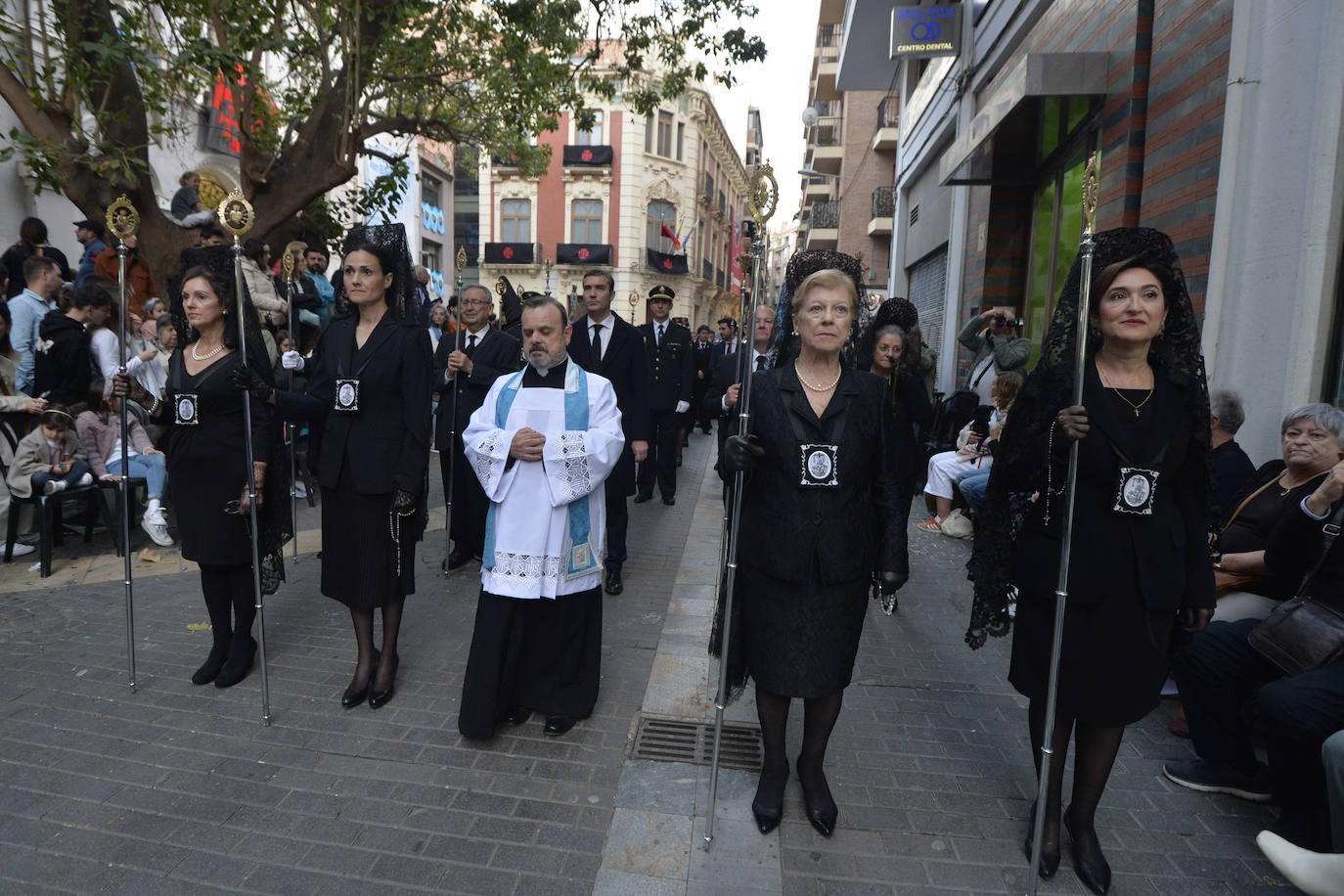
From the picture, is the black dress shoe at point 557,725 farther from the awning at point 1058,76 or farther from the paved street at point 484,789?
the awning at point 1058,76

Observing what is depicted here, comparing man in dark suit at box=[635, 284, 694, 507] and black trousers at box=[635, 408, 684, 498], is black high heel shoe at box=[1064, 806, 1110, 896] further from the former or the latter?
man in dark suit at box=[635, 284, 694, 507]

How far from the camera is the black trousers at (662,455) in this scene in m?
8.22

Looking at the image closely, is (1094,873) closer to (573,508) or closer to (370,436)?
(573,508)

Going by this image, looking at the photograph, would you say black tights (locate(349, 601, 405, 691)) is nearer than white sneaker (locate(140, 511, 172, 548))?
Yes

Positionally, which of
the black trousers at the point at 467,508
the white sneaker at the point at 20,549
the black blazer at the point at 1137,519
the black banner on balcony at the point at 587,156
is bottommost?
the white sneaker at the point at 20,549

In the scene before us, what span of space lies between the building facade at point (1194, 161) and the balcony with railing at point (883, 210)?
1191cm

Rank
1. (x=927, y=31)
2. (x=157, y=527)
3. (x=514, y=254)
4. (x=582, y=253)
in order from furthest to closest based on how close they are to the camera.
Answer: (x=514, y=254) → (x=582, y=253) → (x=927, y=31) → (x=157, y=527)

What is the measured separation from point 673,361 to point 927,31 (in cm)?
667

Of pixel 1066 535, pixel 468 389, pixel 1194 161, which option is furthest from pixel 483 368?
pixel 1194 161

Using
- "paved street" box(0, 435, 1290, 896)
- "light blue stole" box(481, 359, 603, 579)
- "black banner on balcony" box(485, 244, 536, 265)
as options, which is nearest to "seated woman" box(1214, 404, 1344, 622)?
"paved street" box(0, 435, 1290, 896)

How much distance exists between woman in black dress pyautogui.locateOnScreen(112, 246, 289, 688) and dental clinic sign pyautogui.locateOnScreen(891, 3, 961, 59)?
1042 centimetres

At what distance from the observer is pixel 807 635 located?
301 centimetres

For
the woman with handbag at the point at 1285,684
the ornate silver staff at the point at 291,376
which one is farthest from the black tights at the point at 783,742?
the ornate silver staff at the point at 291,376

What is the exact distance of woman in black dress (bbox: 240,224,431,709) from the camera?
154 inches
